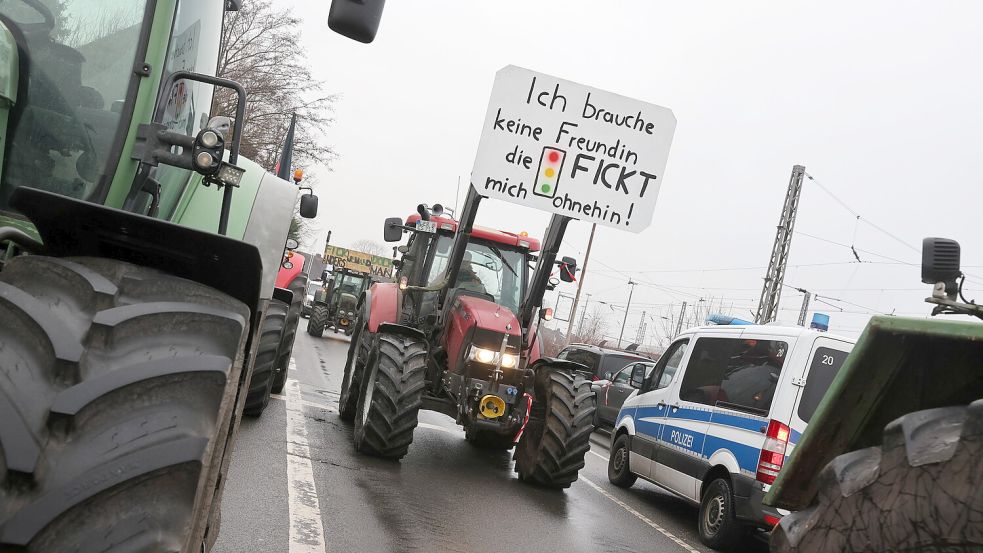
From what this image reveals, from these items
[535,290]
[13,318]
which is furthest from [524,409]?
[13,318]

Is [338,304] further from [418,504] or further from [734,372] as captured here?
[418,504]

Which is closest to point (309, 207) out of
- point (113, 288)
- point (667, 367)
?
point (667, 367)

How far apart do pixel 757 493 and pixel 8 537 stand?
716 centimetres

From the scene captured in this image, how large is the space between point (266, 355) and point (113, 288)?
6816mm

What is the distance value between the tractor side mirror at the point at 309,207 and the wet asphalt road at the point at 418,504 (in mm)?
2056

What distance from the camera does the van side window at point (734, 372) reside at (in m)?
8.53

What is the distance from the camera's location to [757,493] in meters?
8.18

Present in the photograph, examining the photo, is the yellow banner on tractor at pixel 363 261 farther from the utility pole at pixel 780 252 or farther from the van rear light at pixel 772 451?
A: the van rear light at pixel 772 451

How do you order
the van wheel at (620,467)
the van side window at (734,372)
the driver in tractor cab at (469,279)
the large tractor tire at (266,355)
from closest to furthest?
the van side window at (734,372) < the large tractor tire at (266,355) < the driver in tractor cab at (469,279) < the van wheel at (620,467)

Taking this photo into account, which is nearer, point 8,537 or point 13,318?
point 8,537

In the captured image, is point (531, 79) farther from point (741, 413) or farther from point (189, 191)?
point (189, 191)

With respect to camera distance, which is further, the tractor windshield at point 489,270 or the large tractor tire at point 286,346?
the large tractor tire at point 286,346

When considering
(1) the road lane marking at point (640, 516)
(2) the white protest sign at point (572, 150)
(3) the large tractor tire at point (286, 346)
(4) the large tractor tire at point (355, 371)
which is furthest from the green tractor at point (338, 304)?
(2) the white protest sign at point (572, 150)

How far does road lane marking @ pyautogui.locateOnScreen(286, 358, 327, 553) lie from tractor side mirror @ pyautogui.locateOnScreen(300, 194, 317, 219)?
2.09m
